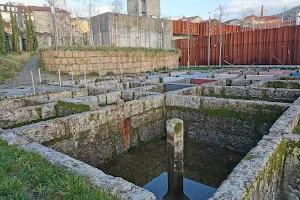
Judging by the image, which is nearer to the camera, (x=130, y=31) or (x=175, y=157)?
(x=175, y=157)

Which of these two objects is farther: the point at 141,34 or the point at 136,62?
the point at 141,34

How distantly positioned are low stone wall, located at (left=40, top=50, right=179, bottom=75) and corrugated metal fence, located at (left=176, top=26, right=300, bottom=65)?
20.4 ft

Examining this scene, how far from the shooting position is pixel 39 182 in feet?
7.50

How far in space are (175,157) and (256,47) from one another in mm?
23278

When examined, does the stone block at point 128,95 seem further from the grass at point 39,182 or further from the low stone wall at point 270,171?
the grass at point 39,182

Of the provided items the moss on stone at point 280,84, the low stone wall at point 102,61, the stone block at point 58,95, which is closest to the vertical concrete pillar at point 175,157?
the stone block at point 58,95

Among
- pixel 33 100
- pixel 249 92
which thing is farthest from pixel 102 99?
pixel 249 92

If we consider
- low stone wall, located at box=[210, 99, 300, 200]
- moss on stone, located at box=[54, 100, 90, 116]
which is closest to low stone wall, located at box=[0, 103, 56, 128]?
moss on stone, located at box=[54, 100, 90, 116]

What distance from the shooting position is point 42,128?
13.5 feet

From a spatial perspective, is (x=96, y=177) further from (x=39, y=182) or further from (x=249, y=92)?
(x=249, y=92)

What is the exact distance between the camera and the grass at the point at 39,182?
2.02 metres

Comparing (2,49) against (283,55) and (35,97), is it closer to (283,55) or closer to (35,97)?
(35,97)

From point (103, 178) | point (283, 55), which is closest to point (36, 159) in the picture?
point (103, 178)

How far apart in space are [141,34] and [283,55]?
1546cm
